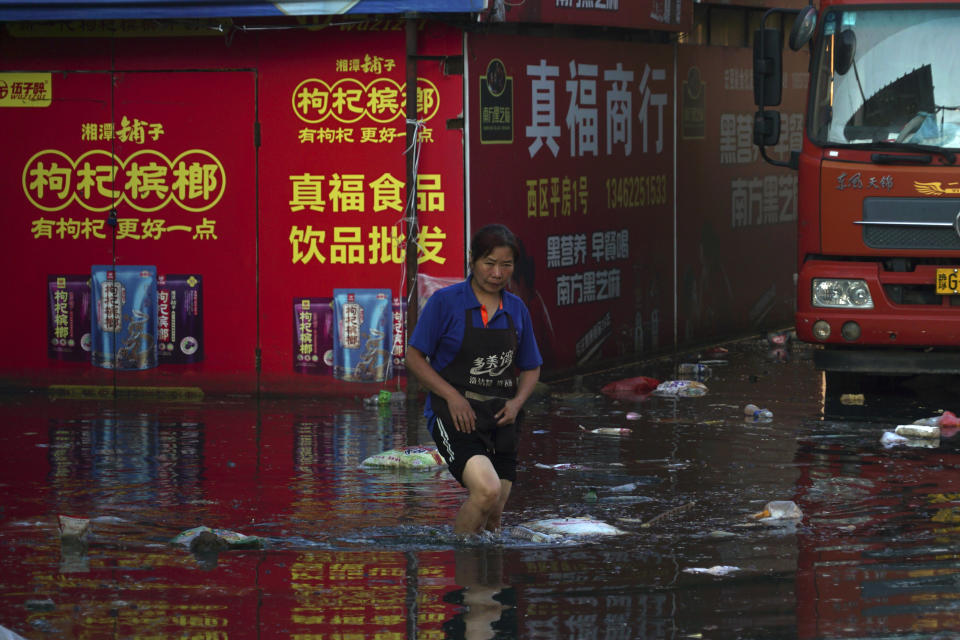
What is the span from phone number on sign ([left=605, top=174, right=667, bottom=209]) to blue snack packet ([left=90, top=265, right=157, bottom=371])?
13.7ft

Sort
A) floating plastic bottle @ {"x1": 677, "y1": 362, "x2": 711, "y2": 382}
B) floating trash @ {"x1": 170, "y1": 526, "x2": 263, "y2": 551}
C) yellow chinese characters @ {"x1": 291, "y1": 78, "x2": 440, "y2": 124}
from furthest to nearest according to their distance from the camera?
floating plastic bottle @ {"x1": 677, "y1": 362, "x2": 711, "y2": 382}, yellow chinese characters @ {"x1": 291, "y1": 78, "x2": 440, "y2": 124}, floating trash @ {"x1": 170, "y1": 526, "x2": 263, "y2": 551}

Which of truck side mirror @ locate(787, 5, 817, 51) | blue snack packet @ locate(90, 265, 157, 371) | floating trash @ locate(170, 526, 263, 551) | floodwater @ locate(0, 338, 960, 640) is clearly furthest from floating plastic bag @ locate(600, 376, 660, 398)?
floating trash @ locate(170, 526, 263, 551)

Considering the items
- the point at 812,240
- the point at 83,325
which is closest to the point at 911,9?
the point at 812,240

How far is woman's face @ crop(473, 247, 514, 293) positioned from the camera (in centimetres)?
731

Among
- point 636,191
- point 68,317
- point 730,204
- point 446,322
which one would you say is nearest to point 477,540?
point 446,322

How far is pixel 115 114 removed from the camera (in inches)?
511

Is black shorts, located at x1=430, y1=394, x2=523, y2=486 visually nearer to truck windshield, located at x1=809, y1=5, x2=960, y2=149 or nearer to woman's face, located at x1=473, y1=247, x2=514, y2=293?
woman's face, located at x1=473, y1=247, x2=514, y2=293

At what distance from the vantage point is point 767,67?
11.8 m

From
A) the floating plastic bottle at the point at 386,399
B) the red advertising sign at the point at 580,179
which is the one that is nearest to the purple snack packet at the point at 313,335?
the floating plastic bottle at the point at 386,399

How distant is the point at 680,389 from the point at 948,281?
251 centimetres

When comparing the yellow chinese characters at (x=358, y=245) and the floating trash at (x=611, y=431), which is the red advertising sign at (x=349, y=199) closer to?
the yellow chinese characters at (x=358, y=245)

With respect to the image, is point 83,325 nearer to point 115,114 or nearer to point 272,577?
point 115,114

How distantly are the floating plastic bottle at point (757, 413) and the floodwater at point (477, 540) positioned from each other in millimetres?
130

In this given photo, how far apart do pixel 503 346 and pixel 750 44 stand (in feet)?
36.7
